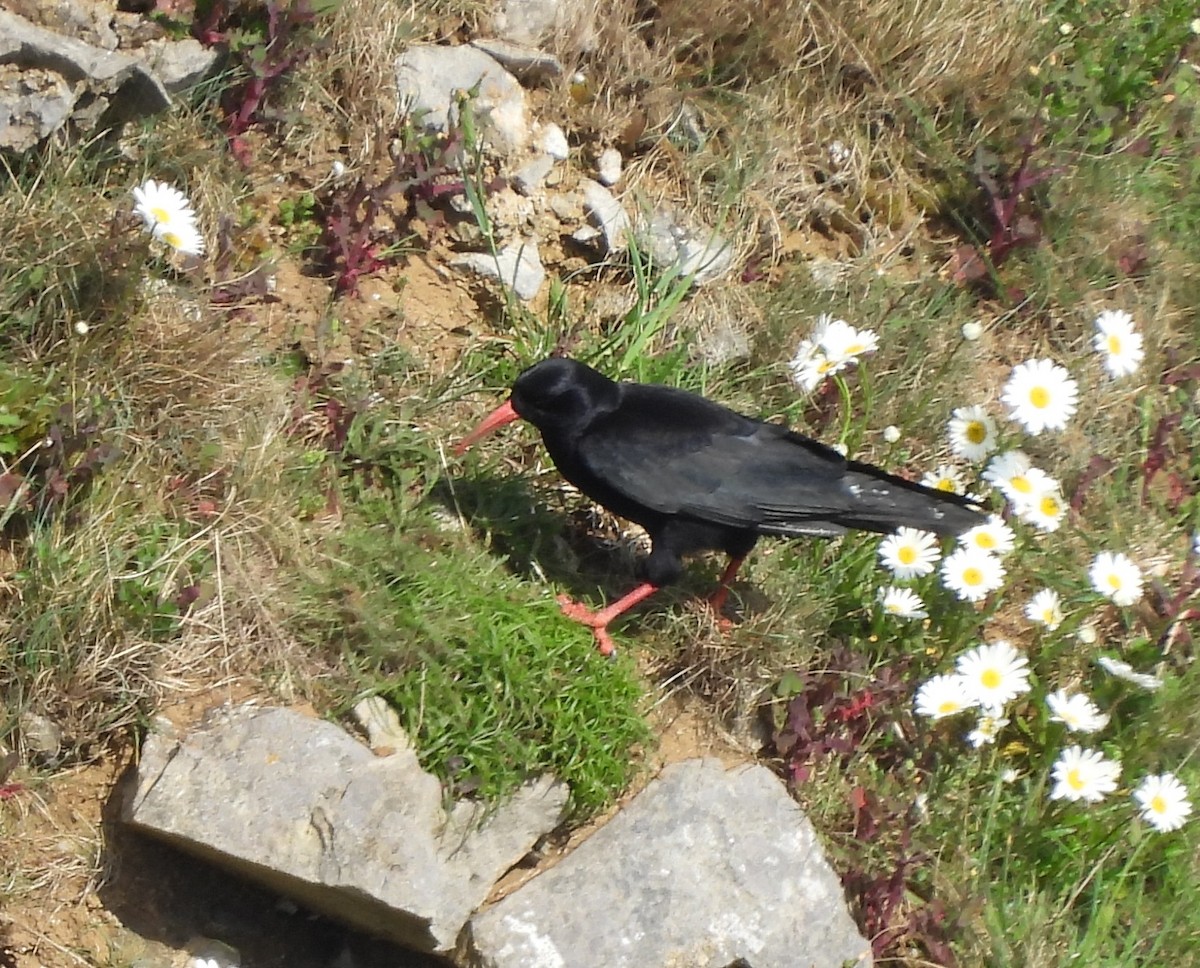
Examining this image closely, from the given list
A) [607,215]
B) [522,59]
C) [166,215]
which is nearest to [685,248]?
[607,215]

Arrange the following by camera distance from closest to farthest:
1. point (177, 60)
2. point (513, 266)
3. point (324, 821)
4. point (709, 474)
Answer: point (324, 821) → point (709, 474) → point (177, 60) → point (513, 266)

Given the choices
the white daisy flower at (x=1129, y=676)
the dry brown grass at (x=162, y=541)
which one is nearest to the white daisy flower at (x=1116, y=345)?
the white daisy flower at (x=1129, y=676)

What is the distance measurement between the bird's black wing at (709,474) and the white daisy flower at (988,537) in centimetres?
45

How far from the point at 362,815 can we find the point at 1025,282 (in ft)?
12.4

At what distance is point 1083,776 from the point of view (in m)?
4.39

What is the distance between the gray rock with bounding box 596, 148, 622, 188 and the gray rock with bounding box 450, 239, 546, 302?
53 cm

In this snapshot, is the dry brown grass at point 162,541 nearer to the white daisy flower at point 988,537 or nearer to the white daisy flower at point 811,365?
the white daisy flower at point 811,365

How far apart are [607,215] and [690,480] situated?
1.55 metres

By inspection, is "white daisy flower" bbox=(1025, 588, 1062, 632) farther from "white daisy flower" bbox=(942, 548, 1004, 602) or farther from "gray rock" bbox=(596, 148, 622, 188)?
"gray rock" bbox=(596, 148, 622, 188)

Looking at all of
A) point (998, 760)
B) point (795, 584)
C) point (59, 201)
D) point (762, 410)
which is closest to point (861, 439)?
point (762, 410)

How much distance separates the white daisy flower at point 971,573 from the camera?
14.9 ft

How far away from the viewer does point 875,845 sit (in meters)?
4.39

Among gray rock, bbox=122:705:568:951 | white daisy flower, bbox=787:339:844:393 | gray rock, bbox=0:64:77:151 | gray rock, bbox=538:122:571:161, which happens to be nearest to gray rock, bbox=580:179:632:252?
gray rock, bbox=538:122:571:161

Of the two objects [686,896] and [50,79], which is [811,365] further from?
[50,79]
